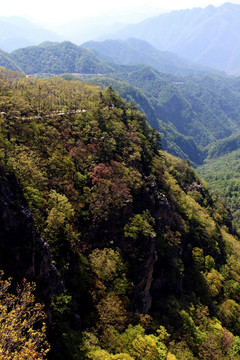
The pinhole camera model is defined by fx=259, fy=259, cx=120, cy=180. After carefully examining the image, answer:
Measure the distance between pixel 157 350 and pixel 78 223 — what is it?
72.8ft

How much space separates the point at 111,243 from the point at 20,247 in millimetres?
21214

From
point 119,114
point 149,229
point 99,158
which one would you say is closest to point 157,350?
point 149,229

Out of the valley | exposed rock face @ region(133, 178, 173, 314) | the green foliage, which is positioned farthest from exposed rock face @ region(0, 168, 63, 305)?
the green foliage

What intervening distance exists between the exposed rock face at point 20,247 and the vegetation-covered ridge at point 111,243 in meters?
3.63

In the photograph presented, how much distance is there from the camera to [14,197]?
28.5 meters

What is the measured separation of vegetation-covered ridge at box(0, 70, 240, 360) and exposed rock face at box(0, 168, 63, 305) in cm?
363

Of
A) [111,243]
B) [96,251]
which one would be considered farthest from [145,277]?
[96,251]

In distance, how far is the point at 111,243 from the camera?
45.8m

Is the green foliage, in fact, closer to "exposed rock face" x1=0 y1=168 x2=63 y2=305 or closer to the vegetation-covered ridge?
the vegetation-covered ridge

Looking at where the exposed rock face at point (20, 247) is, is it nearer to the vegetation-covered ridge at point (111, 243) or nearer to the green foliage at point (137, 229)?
the vegetation-covered ridge at point (111, 243)

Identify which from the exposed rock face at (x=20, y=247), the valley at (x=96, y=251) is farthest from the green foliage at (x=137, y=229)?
the exposed rock face at (x=20, y=247)

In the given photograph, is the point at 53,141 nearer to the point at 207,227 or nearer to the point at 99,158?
the point at 99,158

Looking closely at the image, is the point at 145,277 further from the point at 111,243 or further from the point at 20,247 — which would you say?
the point at 20,247

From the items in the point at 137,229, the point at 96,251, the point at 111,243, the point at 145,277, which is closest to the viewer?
the point at 96,251
